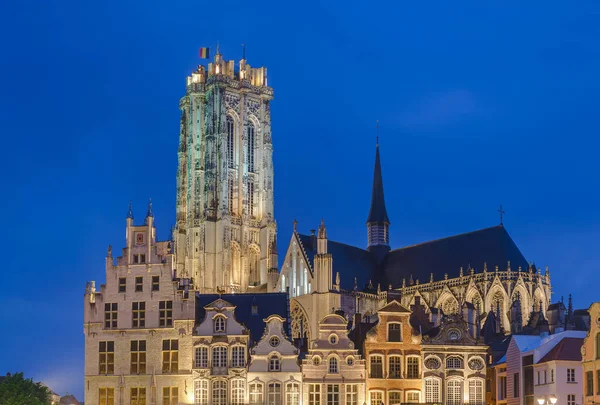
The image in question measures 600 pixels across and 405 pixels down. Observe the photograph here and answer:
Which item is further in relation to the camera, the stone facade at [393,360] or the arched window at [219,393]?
the stone facade at [393,360]

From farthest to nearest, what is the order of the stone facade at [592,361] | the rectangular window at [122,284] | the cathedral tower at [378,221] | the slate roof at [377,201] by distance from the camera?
the slate roof at [377,201] < the cathedral tower at [378,221] < the rectangular window at [122,284] < the stone facade at [592,361]

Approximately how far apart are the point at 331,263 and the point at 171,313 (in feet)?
141

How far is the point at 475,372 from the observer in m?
69.2

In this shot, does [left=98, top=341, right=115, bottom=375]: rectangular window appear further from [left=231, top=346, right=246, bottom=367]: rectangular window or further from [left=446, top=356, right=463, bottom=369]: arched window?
[left=446, top=356, right=463, bottom=369]: arched window

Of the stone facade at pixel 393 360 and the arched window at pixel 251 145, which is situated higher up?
the arched window at pixel 251 145

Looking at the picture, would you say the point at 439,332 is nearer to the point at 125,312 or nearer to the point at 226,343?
the point at 226,343

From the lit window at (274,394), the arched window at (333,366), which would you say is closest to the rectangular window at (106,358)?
the lit window at (274,394)

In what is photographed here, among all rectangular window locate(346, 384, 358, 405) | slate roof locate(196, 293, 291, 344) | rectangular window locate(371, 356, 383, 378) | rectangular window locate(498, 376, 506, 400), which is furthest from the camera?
rectangular window locate(498, 376, 506, 400)

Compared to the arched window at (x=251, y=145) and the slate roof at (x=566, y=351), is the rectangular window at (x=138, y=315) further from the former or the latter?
the arched window at (x=251, y=145)

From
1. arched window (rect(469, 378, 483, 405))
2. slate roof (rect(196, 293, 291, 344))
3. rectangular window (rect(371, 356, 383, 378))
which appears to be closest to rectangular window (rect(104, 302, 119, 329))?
slate roof (rect(196, 293, 291, 344))

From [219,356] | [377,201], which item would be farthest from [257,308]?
[377,201]

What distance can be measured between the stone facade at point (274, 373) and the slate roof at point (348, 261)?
1808 inches

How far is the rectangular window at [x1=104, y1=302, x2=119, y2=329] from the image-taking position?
70.7 metres

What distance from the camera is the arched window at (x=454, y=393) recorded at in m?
68.2
